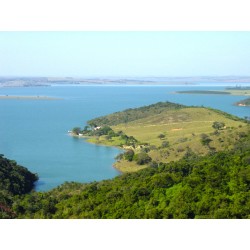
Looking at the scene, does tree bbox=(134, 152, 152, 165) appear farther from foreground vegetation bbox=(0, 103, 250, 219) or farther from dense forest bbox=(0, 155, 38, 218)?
dense forest bbox=(0, 155, 38, 218)

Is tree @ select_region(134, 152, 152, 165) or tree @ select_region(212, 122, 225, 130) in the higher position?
tree @ select_region(212, 122, 225, 130)

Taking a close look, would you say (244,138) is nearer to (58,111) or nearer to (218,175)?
(218,175)

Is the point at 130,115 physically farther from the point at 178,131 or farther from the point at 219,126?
the point at 219,126

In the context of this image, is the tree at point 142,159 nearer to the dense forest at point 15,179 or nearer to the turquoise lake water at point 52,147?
the turquoise lake water at point 52,147

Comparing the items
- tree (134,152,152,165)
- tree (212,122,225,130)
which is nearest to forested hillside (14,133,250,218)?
tree (134,152,152,165)

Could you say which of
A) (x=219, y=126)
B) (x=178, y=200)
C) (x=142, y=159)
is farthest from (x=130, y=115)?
(x=178, y=200)

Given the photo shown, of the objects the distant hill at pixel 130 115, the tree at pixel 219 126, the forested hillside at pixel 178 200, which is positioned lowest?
the distant hill at pixel 130 115

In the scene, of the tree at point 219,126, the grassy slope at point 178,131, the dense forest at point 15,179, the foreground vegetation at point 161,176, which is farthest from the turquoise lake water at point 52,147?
the tree at point 219,126

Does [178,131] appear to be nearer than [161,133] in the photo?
Yes
